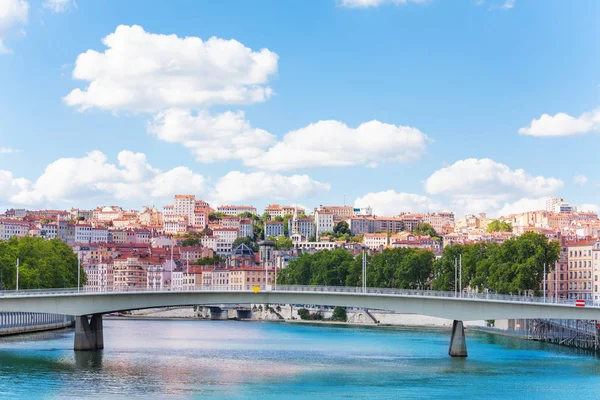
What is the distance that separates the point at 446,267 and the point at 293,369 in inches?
1694

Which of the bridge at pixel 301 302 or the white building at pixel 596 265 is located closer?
the bridge at pixel 301 302

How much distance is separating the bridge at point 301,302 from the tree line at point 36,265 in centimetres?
1966

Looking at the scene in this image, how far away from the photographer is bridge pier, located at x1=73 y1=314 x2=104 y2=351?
230ft

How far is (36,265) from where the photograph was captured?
311 ft

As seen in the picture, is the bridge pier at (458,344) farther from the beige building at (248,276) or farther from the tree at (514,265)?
the beige building at (248,276)

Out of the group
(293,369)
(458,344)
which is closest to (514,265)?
(458,344)

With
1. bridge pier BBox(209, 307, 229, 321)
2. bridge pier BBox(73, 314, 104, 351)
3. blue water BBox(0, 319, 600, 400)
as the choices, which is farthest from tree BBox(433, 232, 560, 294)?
bridge pier BBox(209, 307, 229, 321)

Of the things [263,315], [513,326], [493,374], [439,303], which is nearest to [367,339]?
[513,326]

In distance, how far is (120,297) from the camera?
68.8 meters

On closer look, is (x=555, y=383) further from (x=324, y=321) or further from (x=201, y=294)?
(x=324, y=321)

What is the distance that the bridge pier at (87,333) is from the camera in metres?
70.1

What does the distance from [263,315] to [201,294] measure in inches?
2558

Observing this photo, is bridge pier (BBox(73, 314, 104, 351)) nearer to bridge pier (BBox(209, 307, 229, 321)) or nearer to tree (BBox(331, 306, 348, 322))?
tree (BBox(331, 306, 348, 322))

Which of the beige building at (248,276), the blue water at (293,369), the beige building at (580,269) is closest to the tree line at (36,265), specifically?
the blue water at (293,369)
